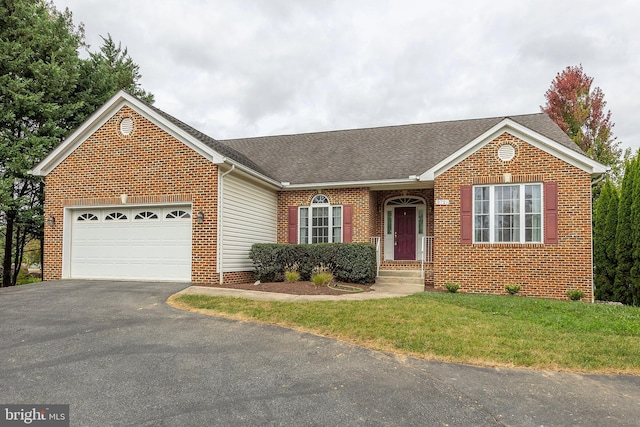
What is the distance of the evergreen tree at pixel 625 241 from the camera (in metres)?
11.7

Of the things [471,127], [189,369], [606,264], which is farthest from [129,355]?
[471,127]

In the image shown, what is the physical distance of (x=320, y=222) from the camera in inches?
561

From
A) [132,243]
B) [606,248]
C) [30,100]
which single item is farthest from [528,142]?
[30,100]

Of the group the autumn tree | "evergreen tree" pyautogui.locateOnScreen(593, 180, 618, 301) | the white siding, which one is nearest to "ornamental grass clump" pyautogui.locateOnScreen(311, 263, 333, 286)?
the white siding

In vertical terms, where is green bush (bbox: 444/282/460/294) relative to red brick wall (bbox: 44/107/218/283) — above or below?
below

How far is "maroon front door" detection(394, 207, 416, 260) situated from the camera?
1452 centimetres

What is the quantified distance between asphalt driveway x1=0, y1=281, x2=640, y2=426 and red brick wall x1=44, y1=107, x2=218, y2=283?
448 cm

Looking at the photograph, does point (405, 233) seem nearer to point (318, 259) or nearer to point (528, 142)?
point (318, 259)

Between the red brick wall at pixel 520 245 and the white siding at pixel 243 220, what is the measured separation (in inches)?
219

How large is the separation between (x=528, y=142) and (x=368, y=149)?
6.04m

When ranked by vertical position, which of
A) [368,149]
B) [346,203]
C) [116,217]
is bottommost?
[116,217]

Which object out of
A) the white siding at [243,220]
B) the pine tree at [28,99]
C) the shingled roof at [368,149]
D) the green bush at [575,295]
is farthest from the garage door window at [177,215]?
the green bush at [575,295]

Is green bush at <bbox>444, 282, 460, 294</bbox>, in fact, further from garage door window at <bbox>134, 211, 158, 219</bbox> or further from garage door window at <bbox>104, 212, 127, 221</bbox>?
garage door window at <bbox>104, 212, 127, 221</bbox>

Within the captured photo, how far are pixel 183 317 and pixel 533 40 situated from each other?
19481 millimetres
